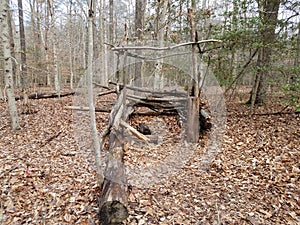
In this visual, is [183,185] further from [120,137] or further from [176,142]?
[120,137]

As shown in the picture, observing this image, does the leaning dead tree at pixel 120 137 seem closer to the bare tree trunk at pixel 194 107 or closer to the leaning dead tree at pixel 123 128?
the leaning dead tree at pixel 123 128

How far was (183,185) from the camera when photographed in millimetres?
3396

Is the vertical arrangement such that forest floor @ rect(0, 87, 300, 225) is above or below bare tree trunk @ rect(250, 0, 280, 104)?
below

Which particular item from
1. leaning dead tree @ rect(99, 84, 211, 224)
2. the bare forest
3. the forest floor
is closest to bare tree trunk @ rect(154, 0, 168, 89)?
the bare forest

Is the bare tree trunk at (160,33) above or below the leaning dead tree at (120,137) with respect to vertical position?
above

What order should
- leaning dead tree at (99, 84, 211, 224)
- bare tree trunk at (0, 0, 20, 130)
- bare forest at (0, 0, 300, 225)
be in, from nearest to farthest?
leaning dead tree at (99, 84, 211, 224) < bare forest at (0, 0, 300, 225) < bare tree trunk at (0, 0, 20, 130)

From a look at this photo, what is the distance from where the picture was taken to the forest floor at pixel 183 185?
271 cm

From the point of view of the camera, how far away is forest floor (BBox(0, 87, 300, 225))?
2.71 metres

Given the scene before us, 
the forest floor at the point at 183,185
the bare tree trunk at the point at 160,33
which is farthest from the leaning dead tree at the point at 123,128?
the bare tree trunk at the point at 160,33

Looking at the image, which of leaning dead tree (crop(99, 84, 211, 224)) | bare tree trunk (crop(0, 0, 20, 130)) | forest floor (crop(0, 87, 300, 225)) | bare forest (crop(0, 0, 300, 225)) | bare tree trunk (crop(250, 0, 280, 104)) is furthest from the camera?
bare tree trunk (crop(0, 0, 20, 130))

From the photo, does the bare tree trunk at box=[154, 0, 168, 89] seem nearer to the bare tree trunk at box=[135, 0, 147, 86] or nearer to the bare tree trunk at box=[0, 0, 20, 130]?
the bare tree trunk at box=[135, 0, 147, 86]

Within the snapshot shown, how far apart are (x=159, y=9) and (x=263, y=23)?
4657mm

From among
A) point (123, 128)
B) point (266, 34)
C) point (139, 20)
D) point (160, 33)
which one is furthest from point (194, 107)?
point (160, 33)

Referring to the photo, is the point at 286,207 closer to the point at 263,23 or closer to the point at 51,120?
the point at 263,23
